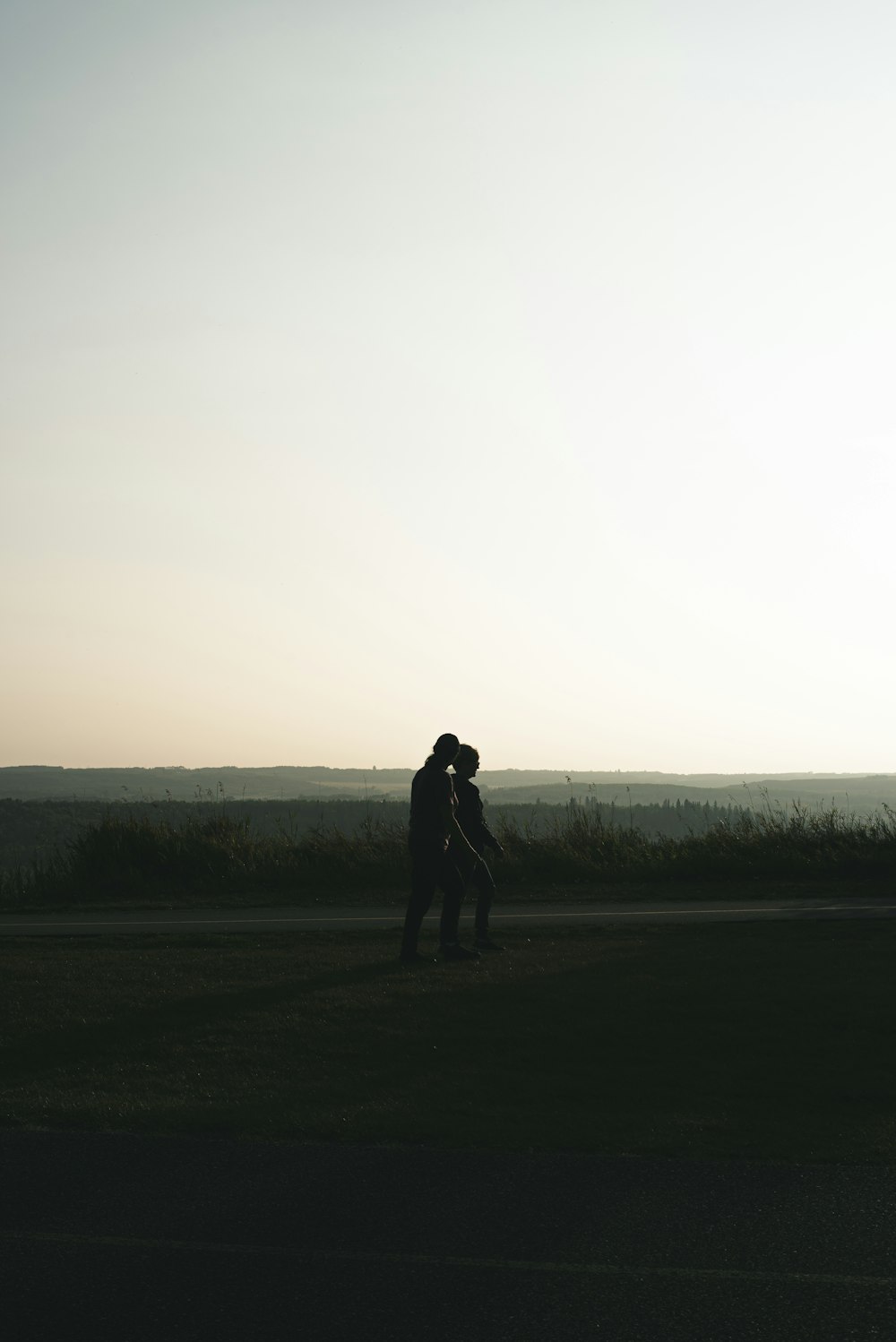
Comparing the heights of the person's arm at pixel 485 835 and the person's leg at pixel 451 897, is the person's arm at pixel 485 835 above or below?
above

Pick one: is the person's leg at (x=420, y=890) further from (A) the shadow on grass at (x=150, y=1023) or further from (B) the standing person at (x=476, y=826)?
(B) the standing person at (x=476, y=826)

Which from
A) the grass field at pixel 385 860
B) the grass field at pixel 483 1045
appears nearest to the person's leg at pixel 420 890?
the grass field at pixel 483 1045

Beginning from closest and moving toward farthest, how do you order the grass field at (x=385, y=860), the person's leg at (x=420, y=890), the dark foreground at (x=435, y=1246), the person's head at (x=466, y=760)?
the dark foreground at (x=435, y=1246)
the person's leg at (x=420, y=890)
the person's head at (x=466, y=760)
the grass field at (x=385, y=860)

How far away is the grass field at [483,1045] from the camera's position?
6.88 meters

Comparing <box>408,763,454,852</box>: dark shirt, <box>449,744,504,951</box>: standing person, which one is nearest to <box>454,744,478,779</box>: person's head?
<box>449,744,504,951</box>: standing person

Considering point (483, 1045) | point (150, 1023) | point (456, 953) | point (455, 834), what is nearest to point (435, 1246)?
point (483, 1045)

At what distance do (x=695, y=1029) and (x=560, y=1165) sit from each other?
351 centimetres

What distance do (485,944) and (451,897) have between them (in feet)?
3.88

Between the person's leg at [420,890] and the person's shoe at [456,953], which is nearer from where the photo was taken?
the person's leg at [420,890]

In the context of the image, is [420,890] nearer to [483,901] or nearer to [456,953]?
[456,953]

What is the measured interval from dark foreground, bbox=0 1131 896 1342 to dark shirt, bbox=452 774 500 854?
24.0 ft

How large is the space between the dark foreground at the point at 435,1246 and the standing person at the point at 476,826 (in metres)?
7.06

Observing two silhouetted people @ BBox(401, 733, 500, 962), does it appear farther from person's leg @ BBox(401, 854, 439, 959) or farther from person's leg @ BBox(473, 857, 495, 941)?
person's leg @ BBox(473, 857, 495, 941)

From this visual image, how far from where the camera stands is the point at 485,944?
44.2 ft
